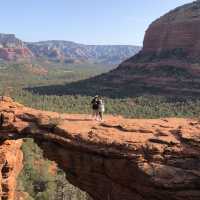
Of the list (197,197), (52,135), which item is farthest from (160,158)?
(52,135)

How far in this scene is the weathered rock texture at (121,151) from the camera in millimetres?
20734

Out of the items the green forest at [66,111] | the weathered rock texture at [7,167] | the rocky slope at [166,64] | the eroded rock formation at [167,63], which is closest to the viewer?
the weathered rock texture at [7,167]

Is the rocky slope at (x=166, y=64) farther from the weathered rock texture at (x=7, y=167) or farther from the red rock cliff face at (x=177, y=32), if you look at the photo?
the weathered rock texture at (x=7, y=167)

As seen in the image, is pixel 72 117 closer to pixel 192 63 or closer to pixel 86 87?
pixel 192 63

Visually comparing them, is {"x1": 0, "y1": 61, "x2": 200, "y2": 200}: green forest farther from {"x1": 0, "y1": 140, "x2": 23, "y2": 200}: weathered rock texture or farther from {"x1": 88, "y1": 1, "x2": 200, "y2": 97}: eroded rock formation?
{"x1": 0, "y1": 140, "x2": 23, "y2": 200}: weathered rock texture

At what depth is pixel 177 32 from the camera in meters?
128

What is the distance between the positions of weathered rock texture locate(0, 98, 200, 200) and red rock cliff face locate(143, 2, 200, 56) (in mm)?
96659

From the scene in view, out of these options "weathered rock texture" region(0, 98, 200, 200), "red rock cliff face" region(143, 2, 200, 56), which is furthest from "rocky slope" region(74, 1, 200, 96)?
"weathered rock texture" region(0, 98, 200, 200)

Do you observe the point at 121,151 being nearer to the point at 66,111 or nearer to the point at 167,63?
the point at 66,111

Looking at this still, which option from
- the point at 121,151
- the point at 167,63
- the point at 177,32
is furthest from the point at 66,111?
the point at 177,32

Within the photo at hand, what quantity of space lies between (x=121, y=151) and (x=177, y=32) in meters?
110

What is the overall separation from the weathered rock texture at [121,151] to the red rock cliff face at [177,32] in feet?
317

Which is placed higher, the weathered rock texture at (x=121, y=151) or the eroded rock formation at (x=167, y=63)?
the eroded rock formation at (x=167, y=63)

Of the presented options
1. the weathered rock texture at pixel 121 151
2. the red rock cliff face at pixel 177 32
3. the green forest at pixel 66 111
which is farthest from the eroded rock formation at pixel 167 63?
the weathered rock texture at pixel 121 151
